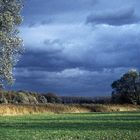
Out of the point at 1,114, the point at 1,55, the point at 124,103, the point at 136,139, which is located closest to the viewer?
the point at 136,139

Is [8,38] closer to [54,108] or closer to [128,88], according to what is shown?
[54,108]

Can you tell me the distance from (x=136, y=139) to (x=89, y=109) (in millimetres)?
111150

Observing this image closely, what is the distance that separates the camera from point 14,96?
157750 mm

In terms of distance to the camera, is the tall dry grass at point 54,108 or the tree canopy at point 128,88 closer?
the tall dry grass at point 54,108

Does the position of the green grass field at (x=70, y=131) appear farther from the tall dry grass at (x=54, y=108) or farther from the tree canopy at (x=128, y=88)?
the tree canopy at (x=128, y=88)

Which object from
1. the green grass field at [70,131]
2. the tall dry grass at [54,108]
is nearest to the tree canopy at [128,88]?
the tall dry grass at [54,108]

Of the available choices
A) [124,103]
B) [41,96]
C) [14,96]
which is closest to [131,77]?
[124,103]

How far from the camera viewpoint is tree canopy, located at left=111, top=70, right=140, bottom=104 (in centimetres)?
18125

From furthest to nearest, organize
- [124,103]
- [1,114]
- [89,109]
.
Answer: [124,103], [89,109], [1,114]

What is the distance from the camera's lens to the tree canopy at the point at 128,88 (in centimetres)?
18125

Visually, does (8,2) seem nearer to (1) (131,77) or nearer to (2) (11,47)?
(2) (11,47)

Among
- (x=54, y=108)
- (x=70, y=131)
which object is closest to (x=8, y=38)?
(x=70, y=131)

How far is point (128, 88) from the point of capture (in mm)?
184375

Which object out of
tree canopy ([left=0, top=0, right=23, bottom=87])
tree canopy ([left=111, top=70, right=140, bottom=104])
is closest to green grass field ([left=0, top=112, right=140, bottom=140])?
tree canopy ([left=0, top=0, right=23, bottom=87])
